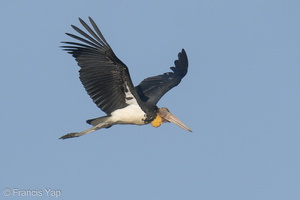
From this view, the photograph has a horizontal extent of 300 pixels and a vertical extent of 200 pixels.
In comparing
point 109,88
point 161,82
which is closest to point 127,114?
point 109,88

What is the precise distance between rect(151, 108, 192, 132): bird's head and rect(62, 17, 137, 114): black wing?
1.62 meters

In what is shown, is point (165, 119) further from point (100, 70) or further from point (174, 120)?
point (100, 70)

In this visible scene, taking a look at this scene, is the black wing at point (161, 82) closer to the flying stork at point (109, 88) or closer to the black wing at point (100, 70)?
the flying stork at point (109, 88)

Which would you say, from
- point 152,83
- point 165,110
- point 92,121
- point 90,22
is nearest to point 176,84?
point 152,83

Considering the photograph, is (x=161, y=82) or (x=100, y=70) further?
(x=161, y=82)

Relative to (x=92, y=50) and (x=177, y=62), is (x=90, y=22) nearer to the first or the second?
(x=92, y=50)

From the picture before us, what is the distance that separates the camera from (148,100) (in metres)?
22.7

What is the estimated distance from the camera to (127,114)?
837 inches

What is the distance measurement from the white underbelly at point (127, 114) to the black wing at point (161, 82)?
132cm

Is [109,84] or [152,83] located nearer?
[109,84]

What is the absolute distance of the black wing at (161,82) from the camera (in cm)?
2331

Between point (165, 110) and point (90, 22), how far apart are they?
4.36m

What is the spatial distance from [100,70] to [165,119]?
3173mm

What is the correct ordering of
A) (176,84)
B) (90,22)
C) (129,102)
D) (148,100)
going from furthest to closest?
(176,84) → (148,100) → (129,102) → (90,22)
